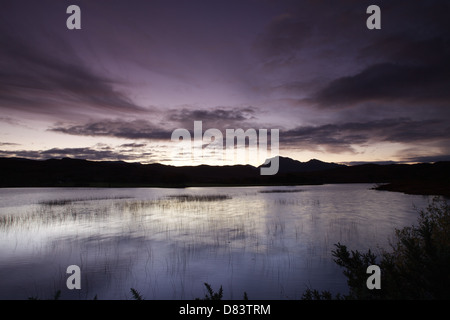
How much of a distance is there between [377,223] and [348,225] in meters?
3.47

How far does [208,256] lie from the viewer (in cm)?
1504

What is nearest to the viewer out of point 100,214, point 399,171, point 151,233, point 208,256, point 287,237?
point 208,256

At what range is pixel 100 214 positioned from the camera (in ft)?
99.3

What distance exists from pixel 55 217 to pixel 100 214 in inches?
178

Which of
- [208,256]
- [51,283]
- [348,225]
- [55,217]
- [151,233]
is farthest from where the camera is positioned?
[55,217]

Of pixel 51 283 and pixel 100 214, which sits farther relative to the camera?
pixel 100 214

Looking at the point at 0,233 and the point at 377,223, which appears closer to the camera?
the point at 0,233

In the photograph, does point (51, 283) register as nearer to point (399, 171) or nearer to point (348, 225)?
point (348, 225)

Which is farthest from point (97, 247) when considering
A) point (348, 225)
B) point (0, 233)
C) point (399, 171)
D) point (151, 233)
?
point (399, 171)
